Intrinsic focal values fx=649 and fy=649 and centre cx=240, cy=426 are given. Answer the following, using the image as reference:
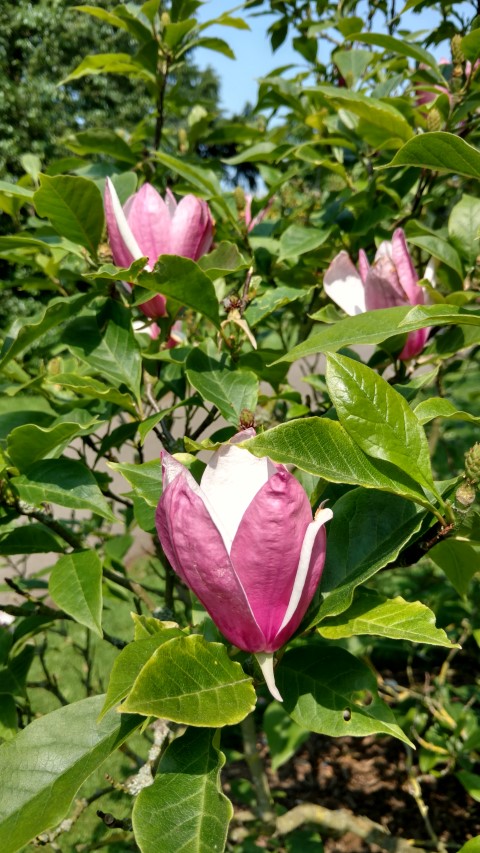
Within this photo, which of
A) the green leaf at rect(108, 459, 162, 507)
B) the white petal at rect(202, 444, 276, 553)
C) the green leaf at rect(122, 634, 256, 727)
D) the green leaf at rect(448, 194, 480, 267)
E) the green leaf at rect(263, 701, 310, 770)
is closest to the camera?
the green leaf at rect(122, 634, 256, 727)

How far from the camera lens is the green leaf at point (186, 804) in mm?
515

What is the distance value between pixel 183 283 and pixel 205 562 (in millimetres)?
409

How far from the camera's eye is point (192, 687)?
21.4 inches

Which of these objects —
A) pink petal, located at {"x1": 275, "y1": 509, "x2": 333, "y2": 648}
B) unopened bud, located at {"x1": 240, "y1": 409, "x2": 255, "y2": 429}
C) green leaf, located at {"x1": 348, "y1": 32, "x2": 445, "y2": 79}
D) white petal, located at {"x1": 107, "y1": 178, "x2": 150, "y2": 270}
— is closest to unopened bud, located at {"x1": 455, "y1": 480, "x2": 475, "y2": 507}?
pink petal, located at {"x1": 275, "y1": 509, "x2": 333, "y2": 648}

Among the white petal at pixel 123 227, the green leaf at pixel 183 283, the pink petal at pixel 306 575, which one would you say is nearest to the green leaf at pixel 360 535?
the pink petal at pixel 306 575

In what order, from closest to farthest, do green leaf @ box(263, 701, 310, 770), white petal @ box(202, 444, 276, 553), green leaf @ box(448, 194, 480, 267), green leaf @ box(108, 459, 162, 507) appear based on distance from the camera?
white petal @ box(202, 444, 276, 553)
green leaf @ box(108, 459, 162, 507)
green leaf @ box(448, 194, 480, 267)
green leaf @ box(263, 701, 310, 770)

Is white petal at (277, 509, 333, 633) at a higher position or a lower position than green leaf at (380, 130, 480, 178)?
lower

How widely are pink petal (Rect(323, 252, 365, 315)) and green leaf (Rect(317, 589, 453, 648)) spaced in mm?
530

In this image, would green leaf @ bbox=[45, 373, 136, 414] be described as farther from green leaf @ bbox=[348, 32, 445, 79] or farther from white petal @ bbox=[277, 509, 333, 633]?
green leaf @ bbox=[348, 32, 445, 79]

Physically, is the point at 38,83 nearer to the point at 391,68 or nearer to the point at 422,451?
the point at 391,68

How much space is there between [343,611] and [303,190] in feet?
7.94

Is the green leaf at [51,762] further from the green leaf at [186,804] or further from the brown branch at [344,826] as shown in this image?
the brown branch at [344,826]

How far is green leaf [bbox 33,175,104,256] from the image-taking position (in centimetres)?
88

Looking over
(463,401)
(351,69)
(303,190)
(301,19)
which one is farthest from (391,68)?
(463,401)
